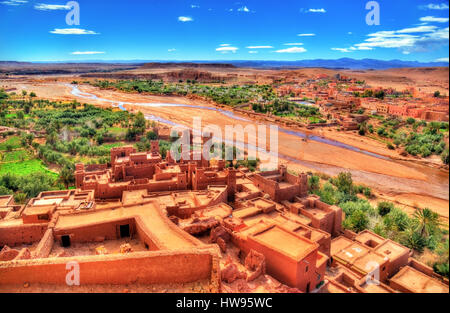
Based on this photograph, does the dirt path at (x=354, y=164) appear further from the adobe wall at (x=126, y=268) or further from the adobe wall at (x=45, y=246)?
the adobe wall at (x=45, y=246)

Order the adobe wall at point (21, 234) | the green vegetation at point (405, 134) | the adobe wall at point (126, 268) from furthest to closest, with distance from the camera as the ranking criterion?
1. the green vegetation at point (405, 134)
2. the adobe wall at point (21, 234)
3. the adobe wall at point (126, 268)

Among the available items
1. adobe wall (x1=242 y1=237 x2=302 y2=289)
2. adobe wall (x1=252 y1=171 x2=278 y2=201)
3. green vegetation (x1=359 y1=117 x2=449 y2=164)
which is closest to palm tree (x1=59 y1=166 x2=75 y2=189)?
adobe wall (x1=252 y1=171 x2=278 y2=201)

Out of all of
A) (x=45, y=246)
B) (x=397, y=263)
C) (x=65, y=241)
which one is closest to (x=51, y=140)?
(x=65, y=241)

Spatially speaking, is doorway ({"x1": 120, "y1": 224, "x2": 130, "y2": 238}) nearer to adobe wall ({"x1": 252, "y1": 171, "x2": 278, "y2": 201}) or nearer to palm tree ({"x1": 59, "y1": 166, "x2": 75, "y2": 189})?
adobe wall ({"x1": 252, "y1": 171, "x2": 278, "y2": 201})

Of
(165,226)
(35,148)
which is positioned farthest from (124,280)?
(35,148)

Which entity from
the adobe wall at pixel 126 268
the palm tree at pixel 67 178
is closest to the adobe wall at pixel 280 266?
the adobe wall at pixel 126 268
